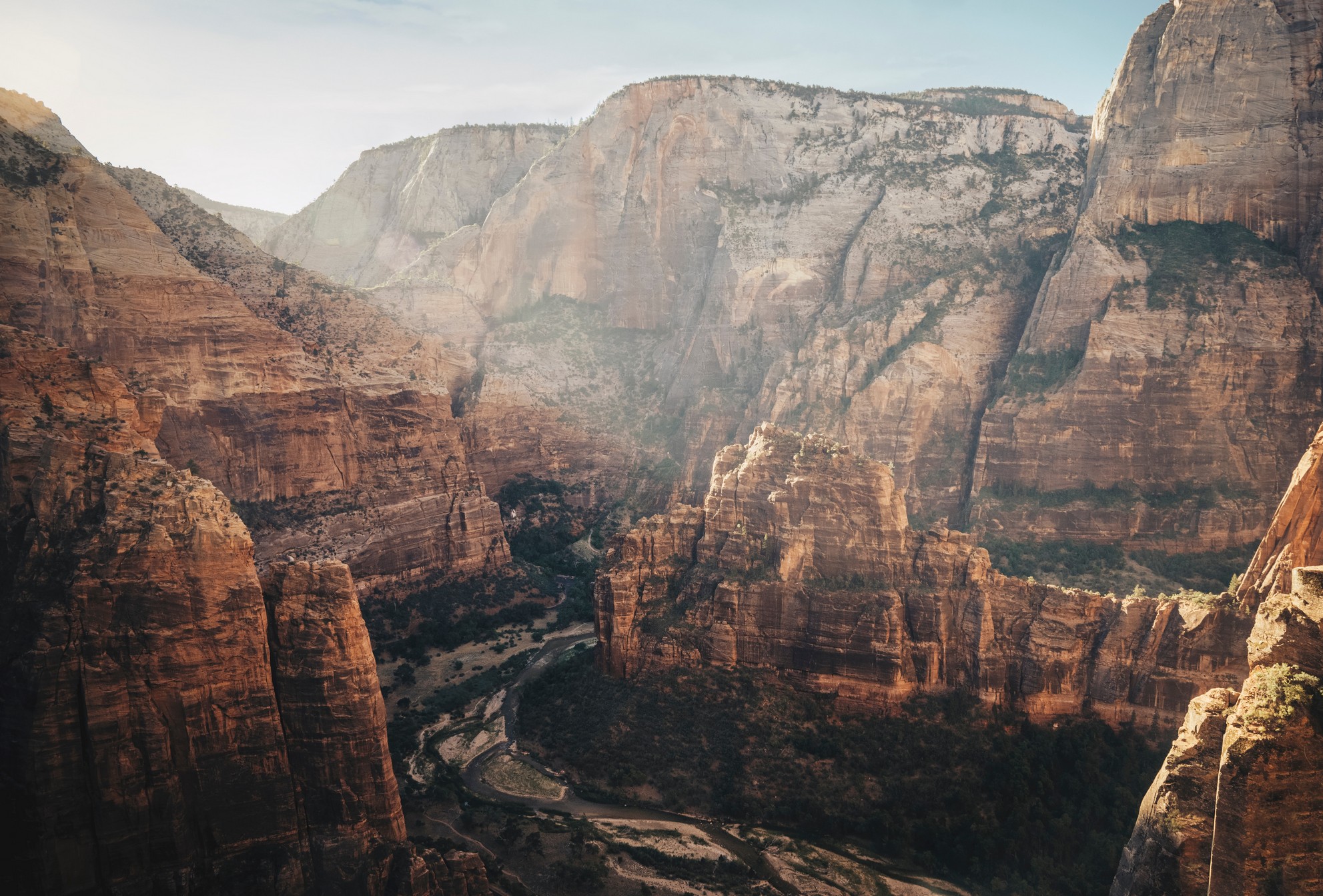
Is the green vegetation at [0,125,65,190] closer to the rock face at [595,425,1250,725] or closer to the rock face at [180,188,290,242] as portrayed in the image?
the rock face at [595,425,1250,725]

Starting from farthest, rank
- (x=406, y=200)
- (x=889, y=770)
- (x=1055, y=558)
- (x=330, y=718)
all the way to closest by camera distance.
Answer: (x=406, y=200), (x=1055, y=558), (x=889, y=770), (x=330, y=718)

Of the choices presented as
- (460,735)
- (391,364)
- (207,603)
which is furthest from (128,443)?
(391,364)

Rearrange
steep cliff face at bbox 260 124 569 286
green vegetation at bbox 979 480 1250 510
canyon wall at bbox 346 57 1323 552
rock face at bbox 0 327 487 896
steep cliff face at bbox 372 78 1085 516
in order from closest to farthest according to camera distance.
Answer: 1. rock face at bbox 0 327 487 896
2. green vegetation at bbox 979 480 1250 510
3. canyon wall at bbox 346 57 1323 552
4. steep cliff face at bbox 372 78 1085 516
5. steep cliff face at bbox 260 124 569 286

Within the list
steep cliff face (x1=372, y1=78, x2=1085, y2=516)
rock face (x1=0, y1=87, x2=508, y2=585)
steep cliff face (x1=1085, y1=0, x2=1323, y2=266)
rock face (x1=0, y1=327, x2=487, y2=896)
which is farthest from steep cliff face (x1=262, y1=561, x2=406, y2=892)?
steep cliff face (x1=1085, y1=0, x2=1323, y2=266)

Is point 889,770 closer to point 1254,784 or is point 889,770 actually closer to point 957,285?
point 1254,784

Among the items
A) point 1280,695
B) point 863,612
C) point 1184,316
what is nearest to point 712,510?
point 863,612

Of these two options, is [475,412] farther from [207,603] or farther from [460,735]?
[207,603]
